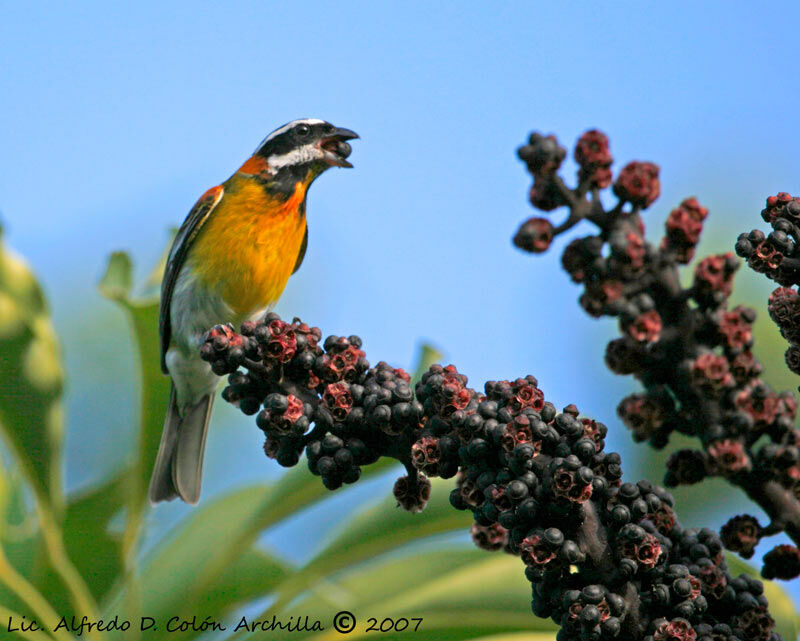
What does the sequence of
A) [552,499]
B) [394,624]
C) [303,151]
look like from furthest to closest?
[303,151], [394,624], [552,499]

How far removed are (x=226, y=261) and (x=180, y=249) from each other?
312 mm

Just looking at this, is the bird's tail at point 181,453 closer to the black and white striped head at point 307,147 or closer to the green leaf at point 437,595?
the green leaf at point 437,595

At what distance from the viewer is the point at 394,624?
3.88 metres

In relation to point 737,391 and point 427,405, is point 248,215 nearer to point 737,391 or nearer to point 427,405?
point 427,405

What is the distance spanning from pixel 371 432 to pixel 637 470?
6205mm

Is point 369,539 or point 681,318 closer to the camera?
point 681,318

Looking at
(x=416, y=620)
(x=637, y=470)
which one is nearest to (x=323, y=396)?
(x=416, y=620)

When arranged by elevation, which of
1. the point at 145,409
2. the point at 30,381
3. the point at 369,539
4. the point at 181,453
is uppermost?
the point at 30,381

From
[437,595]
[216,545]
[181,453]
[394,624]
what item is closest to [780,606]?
[437,595]

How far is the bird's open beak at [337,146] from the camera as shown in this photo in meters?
3.99

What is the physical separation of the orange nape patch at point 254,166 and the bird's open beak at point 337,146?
36cm

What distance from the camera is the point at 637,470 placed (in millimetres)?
7973

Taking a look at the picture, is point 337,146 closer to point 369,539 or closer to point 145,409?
point 145,409

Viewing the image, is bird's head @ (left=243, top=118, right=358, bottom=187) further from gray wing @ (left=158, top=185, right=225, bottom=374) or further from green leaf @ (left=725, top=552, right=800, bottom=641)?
green leaf @ (left=725, top=552, right=800, bottom=641)
